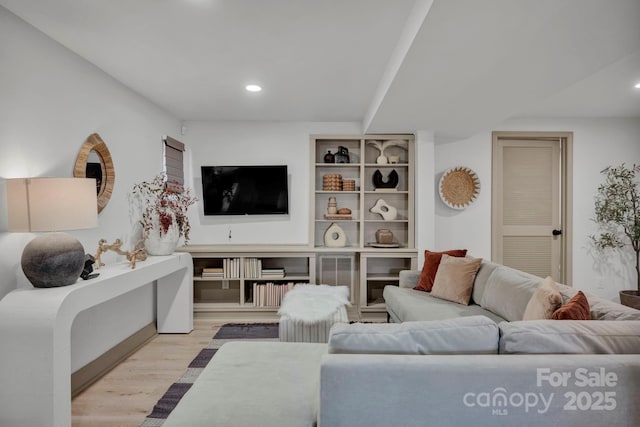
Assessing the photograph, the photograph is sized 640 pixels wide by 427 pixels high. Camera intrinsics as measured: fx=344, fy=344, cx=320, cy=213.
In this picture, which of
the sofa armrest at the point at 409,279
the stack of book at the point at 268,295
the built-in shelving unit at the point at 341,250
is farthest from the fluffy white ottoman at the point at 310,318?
the built-in shelving unit at the point at 341,250

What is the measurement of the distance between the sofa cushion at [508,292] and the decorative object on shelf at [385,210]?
5.44 ft

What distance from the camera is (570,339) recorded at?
138 centimetres

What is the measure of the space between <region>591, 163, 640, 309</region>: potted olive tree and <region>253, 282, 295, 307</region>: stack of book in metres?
3.95

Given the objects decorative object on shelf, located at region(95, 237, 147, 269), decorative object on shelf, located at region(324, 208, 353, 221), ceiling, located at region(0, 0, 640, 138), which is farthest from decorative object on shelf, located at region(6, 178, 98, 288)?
decorative object on shelf, located at region(324, 208, 353, 221)

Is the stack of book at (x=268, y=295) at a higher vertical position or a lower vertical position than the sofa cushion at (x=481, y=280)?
lower

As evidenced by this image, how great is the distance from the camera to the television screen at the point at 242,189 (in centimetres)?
438

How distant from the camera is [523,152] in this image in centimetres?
448

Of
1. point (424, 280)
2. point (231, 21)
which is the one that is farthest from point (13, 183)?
point (424, 280)

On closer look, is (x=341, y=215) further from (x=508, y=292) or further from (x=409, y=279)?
(x=508, y=292)

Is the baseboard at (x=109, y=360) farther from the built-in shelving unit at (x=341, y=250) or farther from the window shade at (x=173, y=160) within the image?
the window shade at (x=173, y=160)

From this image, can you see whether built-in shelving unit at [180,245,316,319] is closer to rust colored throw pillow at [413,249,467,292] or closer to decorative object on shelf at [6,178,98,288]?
rust colored throw pillow at [413,249,467,292]

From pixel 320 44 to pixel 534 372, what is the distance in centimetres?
222

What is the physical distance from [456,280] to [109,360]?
3.08 meters

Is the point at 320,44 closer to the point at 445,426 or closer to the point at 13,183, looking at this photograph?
the point at 13,183
